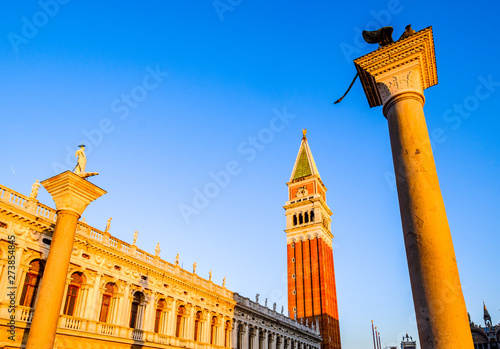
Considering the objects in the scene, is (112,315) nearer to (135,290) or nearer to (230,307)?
(135,290)

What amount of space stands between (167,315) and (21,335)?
38.3ft

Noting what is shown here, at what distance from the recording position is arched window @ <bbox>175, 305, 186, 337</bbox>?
30.4 meters

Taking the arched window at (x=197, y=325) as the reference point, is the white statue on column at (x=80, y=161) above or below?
above

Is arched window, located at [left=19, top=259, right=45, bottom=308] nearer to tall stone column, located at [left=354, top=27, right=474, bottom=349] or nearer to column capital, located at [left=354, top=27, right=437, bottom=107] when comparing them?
tall stone column, located at [left=354, top=27, right=474, bottom=349]

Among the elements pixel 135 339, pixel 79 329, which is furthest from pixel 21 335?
pixel 135 339

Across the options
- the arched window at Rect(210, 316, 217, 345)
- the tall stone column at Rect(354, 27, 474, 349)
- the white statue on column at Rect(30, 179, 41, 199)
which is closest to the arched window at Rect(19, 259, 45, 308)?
the white statue on column at Rect(30, 179, 41, 199)

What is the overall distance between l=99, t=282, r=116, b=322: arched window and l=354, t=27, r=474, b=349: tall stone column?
21.3m

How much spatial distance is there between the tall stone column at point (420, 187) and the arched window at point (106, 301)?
21251 mm

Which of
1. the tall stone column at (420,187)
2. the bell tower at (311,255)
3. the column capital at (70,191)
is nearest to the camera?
the tall stone column at (420,187)

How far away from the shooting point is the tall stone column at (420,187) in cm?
706

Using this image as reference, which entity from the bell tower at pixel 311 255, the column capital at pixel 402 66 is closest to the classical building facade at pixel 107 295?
the column capital at pixel 402 66

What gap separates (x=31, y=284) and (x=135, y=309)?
8.05 meters

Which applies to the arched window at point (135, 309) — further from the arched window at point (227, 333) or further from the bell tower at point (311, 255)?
the bell tower at point (311, 255)

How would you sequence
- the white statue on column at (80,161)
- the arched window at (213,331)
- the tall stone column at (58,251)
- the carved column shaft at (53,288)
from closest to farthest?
1. the carved column shaft at (53,288)
2. the tall stone column at (58,251)
3. the white statue on column at (80,161)
4. the arched window at (213,331)
